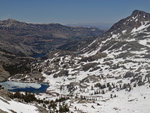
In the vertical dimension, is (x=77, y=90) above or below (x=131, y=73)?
below

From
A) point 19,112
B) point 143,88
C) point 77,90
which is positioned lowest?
point 77,90

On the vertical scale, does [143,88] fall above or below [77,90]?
above

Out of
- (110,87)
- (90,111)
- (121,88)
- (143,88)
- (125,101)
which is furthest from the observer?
(110,87)

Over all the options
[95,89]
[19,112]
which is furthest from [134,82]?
[19,112]

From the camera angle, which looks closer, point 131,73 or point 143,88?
point 143,88

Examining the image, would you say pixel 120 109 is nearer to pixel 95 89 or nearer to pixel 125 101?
pixel 125 101

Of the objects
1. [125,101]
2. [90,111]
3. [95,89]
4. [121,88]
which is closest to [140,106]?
[125,101]

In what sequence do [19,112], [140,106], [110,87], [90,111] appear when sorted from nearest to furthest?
[19,112] → [90,111] → [140,106] → [110,87]

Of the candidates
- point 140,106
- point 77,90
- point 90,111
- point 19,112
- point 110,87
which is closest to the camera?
point 19,112

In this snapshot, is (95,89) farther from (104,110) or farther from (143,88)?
(104,110)
